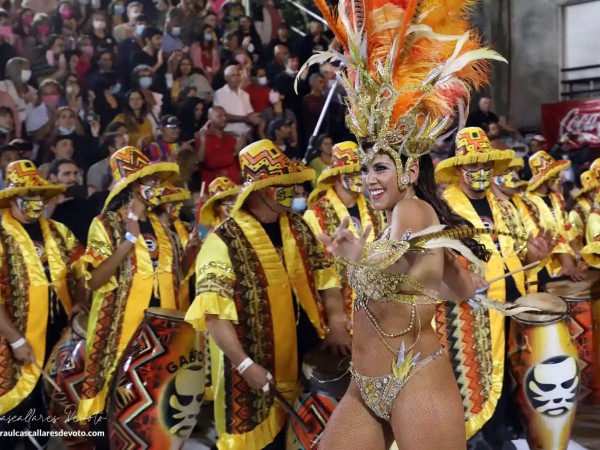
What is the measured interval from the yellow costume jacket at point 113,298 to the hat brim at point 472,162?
1726mm

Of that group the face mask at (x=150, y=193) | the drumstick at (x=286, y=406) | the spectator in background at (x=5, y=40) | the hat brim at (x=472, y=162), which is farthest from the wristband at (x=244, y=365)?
the spectator in background at (x=5, y=40)

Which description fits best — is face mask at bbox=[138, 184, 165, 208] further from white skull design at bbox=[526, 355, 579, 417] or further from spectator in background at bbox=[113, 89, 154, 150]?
spectator in background at bbox=[113, 89, 154, 150]

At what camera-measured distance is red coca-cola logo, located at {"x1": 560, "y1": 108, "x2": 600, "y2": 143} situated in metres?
10.4

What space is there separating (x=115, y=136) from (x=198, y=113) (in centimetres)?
106

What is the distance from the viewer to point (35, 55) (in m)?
9.47

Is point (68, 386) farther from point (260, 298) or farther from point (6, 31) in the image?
point (6, 31)

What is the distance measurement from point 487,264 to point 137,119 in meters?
5.02

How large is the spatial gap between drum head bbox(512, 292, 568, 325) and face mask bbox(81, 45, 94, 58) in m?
5.91

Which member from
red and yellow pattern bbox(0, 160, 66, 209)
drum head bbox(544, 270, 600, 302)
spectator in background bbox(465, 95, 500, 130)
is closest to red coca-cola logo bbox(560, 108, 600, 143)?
spectator in background bbox(465, 95, 500, 130)

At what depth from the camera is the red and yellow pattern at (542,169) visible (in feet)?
27.9

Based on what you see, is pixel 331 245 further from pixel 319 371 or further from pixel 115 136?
pixel 115 136

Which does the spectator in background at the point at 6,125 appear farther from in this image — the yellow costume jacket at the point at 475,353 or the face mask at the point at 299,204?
the yellow costume jacket at the point at 475,353

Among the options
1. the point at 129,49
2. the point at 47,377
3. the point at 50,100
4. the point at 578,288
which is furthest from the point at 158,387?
the point at 129,49

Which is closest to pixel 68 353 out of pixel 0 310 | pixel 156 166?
pixel 0 310
